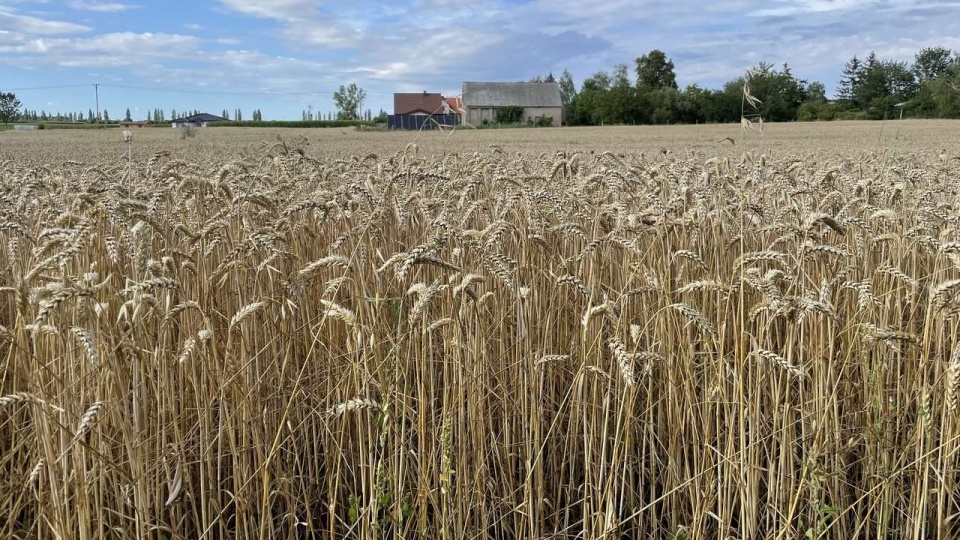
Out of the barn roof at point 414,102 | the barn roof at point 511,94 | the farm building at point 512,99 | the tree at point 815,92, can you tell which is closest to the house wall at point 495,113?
the farm building at point 512,99

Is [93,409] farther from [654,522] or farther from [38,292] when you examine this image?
[654,522]

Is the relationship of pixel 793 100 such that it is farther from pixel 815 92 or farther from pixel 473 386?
pixel 473 386

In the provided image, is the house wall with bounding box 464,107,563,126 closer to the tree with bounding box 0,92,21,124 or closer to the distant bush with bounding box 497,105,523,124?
the distant bush with bounding box 497,105,523,124

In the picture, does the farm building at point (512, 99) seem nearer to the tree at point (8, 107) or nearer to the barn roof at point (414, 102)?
the barn roof at point (414, 102)

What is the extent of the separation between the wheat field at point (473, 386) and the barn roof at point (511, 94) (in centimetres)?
7713

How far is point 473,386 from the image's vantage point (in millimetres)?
2643

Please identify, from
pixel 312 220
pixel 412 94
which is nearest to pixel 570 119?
pixel 412 94

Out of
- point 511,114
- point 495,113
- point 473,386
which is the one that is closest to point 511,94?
point 495,113

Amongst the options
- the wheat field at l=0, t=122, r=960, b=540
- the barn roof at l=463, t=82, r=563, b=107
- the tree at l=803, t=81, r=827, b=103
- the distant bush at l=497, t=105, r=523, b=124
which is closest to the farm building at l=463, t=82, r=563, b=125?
the barn roof at l=463, t=82, r=563, b=107

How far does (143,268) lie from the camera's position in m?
A: 2.48

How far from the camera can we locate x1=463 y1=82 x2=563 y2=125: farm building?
7906cm

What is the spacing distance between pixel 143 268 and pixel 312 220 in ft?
8.05

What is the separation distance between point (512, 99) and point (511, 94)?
103 cm

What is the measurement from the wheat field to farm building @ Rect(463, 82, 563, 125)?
74805 mm
